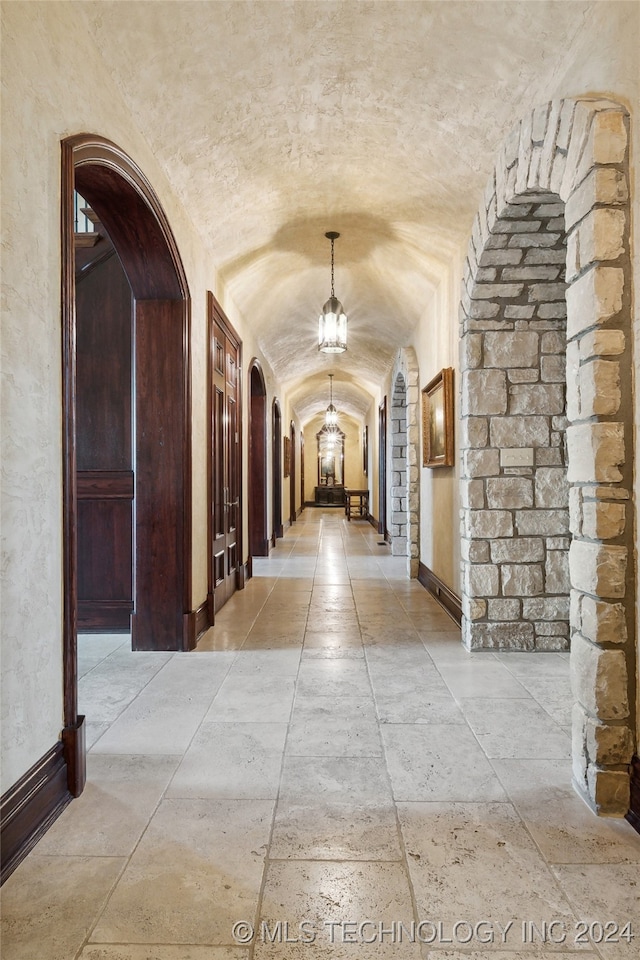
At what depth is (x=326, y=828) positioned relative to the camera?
5.90 ft

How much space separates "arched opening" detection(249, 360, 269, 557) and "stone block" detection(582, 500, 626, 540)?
6.51m

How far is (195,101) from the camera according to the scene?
9.27 ft

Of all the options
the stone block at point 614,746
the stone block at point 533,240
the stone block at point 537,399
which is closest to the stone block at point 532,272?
the stone block at point 533,240

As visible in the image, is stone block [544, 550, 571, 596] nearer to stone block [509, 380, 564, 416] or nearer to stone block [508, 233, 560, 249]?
stone block [509, 380, 564, 416]

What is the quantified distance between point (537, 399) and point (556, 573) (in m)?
1.13

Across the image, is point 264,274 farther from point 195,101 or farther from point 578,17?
point 578,17

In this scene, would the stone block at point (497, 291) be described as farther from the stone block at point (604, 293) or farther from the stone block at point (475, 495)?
the stone block at point (604, 293)

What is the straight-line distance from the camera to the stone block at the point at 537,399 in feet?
12.5

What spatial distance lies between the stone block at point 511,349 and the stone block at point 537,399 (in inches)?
6.1

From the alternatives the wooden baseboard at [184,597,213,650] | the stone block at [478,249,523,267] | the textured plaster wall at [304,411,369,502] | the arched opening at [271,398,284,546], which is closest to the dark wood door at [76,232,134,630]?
the wooden baseboard at [184,597,213,650]

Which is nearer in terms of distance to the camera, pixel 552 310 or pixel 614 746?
pixel 614 746

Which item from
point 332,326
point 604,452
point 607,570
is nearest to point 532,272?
point 332,326

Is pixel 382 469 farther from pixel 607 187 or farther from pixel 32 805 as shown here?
Result: pixel 32 805

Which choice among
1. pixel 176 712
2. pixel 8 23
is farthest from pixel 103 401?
pixel 8 23
